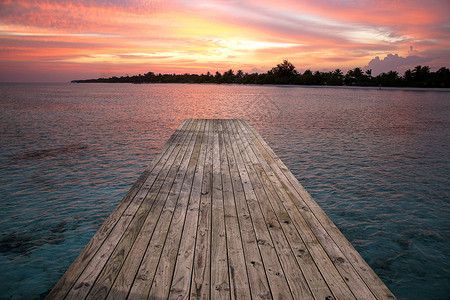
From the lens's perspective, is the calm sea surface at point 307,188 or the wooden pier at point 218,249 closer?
the wooden pier at point 218,249

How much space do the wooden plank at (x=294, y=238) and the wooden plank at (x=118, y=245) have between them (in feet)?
5.43

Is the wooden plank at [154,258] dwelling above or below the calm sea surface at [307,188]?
above

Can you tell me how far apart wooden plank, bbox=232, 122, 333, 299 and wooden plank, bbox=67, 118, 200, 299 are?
1.66m

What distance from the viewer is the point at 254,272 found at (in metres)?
2.53

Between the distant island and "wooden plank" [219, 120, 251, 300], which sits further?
the distant island

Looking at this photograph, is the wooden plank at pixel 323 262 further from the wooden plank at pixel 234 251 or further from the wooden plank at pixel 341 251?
the wooden plank at pixel 234 251

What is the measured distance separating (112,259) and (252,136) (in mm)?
7569

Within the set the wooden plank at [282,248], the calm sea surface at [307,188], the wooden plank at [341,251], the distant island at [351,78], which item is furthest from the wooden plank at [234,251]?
the distant island at [351,78]

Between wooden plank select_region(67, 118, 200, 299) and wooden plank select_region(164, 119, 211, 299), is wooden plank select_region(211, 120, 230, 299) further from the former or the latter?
wooden plank select_region(67, 118, 200, 299)

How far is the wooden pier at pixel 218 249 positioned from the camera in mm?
2322

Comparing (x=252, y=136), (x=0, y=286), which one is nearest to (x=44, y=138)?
(x=252, y=136)

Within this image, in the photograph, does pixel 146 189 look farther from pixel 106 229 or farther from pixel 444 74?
pixel 444 74

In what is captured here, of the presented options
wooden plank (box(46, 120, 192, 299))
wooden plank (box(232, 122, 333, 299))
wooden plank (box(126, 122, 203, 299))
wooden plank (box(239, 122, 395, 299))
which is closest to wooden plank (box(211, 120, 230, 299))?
wooden plank (box(126, 122, 203, 299))

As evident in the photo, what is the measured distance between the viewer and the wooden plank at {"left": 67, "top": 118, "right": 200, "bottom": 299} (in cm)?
235
